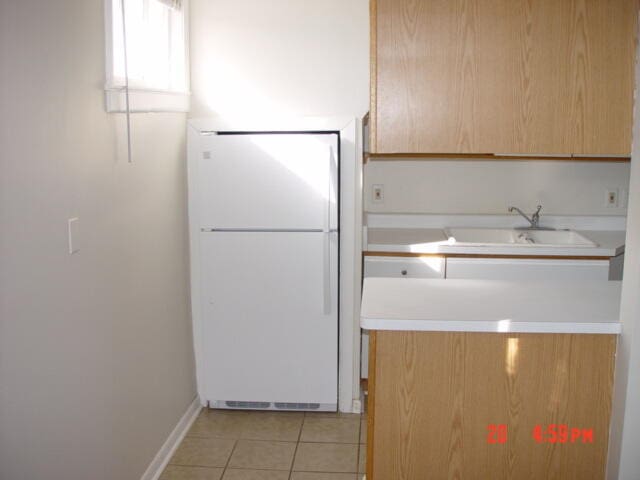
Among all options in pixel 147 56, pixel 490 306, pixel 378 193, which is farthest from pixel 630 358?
pixel 378 193

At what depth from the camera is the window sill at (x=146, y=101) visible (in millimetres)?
2521

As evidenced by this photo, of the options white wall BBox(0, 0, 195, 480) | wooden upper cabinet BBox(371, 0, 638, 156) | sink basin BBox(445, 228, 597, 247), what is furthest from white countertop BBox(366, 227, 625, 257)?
wooden upper cabinet BBox(371, 0, 638, 156)

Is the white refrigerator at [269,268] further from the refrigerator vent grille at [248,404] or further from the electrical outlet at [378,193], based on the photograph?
the electrical outlet at [378,193]

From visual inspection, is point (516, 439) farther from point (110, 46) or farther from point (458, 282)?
point (110, 46)

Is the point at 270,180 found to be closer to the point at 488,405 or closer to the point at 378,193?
the point at 378,193

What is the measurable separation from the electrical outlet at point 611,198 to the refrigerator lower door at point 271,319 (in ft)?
5.90

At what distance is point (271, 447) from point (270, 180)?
1259 mm

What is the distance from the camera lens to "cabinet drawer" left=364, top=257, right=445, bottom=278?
366 centimetres

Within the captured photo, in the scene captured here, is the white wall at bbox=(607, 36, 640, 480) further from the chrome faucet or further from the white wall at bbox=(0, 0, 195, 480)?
the chrome faucet

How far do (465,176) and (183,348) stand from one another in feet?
6.30

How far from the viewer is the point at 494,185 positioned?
414 centimetres

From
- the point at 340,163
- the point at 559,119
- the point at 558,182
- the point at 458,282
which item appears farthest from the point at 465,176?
the point at 559,119

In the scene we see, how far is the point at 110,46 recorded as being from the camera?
8.23 feet
